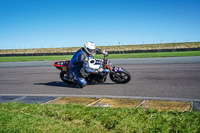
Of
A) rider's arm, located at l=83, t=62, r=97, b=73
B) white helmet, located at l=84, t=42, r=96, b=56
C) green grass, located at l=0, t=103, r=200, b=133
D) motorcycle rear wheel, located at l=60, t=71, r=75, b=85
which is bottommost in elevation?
green grass, located at l=0, t=103, r=200, b=133

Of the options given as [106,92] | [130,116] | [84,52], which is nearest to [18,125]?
[130,116]

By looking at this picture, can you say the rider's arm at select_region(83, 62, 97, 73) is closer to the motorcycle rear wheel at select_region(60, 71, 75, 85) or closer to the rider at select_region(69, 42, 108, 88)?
the rider at select_region(69, 42, 108, 88)

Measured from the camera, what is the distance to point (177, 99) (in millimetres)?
5293

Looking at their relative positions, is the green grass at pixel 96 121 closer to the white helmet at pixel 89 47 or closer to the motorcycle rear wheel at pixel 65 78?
the white helmet at pixel 89 47

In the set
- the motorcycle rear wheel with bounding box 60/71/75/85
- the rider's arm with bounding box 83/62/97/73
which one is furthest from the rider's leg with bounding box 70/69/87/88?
the motorcycle rear wheel with bounding box 60/71/75/85

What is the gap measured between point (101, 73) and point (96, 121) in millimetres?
4006

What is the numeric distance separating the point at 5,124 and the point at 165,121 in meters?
2.60

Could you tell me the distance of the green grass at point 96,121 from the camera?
3.31 metres

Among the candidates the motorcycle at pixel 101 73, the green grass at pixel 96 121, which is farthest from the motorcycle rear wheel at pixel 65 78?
the green grass at pixel 96 121

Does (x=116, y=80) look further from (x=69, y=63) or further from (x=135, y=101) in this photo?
(x=135, y=101)

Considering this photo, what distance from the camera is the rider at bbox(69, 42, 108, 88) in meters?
7.38

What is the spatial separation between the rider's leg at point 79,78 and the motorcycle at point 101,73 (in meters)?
0.13

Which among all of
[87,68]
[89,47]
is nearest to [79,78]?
[87,68]

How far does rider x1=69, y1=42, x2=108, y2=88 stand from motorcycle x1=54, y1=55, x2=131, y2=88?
0.14 meters
